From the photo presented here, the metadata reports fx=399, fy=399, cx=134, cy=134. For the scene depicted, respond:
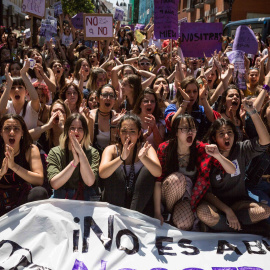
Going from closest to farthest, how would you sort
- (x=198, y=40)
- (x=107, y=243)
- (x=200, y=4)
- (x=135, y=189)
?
(x=107, y=243) → (x=135, y=189) → (x=198, y=40) → (x=200, y=4)

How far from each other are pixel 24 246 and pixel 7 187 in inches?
25.6

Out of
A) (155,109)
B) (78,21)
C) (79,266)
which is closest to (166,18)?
(155,109)

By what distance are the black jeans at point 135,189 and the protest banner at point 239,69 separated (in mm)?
2739

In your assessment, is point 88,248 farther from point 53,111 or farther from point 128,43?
point 128,43

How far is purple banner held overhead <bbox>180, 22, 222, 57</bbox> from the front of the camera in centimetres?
660

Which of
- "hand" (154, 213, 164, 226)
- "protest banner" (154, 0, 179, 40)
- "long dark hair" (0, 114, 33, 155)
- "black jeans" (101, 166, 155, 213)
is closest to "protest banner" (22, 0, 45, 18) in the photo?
"protest banner" (154, 0, 179, 40)

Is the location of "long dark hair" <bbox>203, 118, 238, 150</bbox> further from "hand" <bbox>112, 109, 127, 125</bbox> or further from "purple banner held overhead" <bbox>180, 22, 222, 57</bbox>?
"purple banner held overhead" <bbox>180, 22, 222, 57</bbox>

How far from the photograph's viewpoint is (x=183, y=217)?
11.8 feet

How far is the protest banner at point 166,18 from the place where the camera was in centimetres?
720

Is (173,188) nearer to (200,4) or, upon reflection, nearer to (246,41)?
(246,41)

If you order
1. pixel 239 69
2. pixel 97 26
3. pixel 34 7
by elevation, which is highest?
pixel 34 7

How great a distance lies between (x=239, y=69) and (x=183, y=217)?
121 inches

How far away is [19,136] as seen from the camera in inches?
144

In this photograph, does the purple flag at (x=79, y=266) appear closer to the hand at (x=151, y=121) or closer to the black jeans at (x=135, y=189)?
the black jeans at (x=135, y=189)
